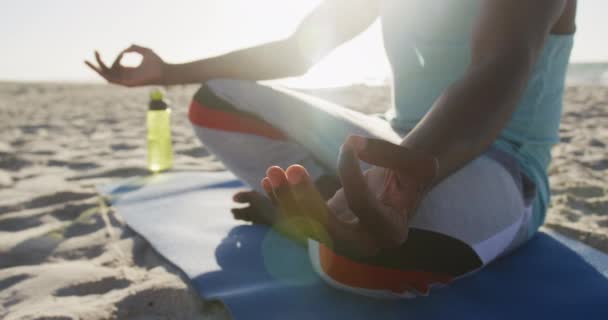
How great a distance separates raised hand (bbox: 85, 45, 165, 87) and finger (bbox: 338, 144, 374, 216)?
3.28 ft

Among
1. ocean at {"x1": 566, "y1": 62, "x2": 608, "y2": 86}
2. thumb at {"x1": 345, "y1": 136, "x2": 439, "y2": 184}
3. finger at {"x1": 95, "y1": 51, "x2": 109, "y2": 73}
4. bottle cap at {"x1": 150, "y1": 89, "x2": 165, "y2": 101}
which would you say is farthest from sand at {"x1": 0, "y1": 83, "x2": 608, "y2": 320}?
ocean at {"x1": 566, "y1": 62, "x2": 608, "y2": 86}

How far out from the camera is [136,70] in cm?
136

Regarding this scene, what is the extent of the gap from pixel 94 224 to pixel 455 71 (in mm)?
1285

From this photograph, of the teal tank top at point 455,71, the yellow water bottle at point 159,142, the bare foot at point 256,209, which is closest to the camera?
the teal tank top at point 455,71

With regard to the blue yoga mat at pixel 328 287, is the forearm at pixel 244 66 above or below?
above

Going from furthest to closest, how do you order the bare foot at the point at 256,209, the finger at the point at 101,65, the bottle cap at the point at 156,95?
the bottle cap at the point at 156,95 → the bare foot at the point at 256,209 → the finger at the point at 101,65

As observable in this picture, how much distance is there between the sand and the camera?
1.05 metres

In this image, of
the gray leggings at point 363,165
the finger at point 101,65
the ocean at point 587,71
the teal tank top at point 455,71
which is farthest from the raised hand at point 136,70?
the ocean at point 587,71

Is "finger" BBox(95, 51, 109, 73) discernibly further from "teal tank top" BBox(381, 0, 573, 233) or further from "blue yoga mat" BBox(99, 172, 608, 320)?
"teal tank top" BBox(381, 0, 573, 233)

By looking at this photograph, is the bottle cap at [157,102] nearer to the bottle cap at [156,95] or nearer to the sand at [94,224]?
the bottle cap at [156,95]

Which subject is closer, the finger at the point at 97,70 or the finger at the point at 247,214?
the finger at the point at 97,70

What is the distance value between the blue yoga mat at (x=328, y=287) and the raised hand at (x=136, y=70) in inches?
19.3

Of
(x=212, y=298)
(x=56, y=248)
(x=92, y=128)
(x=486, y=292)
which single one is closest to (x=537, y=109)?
(x=486, y=292)

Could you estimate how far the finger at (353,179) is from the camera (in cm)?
53
